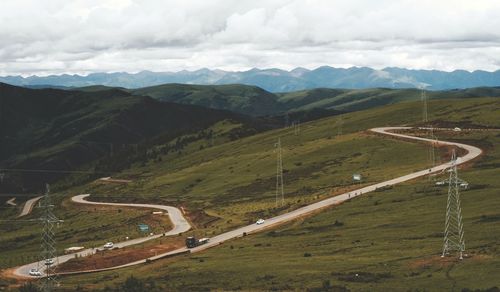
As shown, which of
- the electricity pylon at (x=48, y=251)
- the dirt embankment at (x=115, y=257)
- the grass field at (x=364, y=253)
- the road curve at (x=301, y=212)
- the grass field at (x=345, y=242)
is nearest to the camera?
the grass field at (x=364, y=253)

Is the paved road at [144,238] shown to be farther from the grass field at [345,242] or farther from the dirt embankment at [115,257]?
the grass field at [345,242]

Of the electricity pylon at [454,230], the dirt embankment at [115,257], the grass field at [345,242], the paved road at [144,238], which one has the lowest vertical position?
the paved road at [144,238]

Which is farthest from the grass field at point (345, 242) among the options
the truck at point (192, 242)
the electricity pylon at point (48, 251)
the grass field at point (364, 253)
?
the truck at point (192, 242)

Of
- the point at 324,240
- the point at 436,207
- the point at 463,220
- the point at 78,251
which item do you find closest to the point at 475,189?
the point at 436,207

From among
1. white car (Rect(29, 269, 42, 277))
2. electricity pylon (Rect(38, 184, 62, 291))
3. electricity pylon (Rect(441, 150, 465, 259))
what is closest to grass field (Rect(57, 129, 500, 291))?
electricity pylon (Rect(441, 150, 465, 259))

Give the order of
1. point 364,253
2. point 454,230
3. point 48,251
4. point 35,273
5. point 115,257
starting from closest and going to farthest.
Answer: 1. point 364,253
2. point 48,251
3. point 454,230
4. point 35,273
5. point 115,257

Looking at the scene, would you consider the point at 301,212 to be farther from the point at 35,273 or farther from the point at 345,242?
the point at 35,273

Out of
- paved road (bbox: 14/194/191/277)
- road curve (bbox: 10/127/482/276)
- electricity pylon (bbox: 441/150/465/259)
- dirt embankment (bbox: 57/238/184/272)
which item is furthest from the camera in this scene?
road curve (bbox: 10/127/482/276)

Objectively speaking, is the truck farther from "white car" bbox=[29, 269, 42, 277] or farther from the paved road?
"white car" bbox=[29, 269, 42, 277]

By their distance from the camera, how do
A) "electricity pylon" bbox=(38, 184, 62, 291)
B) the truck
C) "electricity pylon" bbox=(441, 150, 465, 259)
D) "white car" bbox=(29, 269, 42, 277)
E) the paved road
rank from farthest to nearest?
the truck
the paved road
"white car" bbox=(29, 269, 42, 277)
"electricity pylon" bbox=(441, 150, 465, 259)
"electricity pylon" bbox=(38, 184, 62, 291)

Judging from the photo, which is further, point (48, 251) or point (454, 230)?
point (454, 230)

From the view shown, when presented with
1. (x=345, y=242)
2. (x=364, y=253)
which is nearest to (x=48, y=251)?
(x=345, y=242)

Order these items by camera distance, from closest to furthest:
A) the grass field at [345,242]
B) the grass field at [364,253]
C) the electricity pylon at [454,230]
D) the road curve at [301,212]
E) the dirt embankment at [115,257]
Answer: the grass field at [364,253]
the grass field at [345,242]
the electricity pylon at [454,230]
the dirt embankment at [115,257]
the road curve at [301,212]
